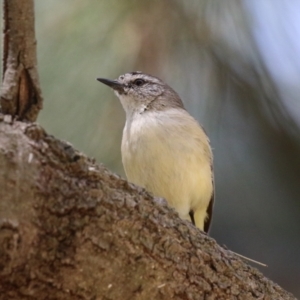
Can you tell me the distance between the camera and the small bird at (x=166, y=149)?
2.97m

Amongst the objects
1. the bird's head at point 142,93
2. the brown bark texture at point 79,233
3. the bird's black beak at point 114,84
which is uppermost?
the bird's head at point 142,93

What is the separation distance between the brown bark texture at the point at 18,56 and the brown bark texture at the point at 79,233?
0.06 metres

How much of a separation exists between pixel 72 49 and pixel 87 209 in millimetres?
1320

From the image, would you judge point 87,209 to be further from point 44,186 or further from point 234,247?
point 234,247

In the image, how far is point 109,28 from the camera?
2689mm

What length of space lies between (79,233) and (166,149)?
1509 millimetres

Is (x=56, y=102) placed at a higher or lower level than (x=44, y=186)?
higher

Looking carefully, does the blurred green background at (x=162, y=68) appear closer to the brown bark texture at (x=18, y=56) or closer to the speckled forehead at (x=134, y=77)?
→ the speckled forehead at (x=134, y=77)

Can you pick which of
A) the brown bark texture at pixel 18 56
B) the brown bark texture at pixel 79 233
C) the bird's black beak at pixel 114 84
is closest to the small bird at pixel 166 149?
the bird's black beak at pixel 114 84

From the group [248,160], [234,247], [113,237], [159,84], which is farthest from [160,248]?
[234,247]

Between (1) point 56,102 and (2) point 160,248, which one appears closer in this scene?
(2) point 160,248

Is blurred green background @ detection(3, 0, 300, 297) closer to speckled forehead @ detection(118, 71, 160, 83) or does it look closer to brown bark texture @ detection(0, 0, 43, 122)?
speckled forehead @ detection(118, 71, 160, 83)

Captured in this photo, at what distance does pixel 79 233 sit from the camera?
151 cm

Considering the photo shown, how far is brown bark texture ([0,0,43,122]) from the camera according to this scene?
143cm
